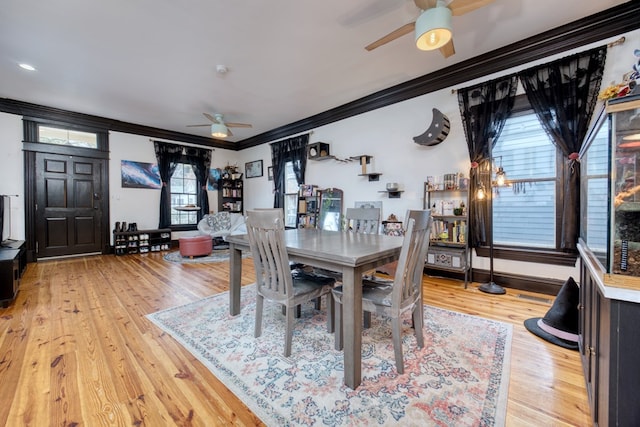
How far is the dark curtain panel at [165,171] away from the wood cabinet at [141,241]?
1.03ft

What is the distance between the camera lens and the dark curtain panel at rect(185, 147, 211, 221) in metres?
7.03

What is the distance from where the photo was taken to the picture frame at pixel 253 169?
283 inches

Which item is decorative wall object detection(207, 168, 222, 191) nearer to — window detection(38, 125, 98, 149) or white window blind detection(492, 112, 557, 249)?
window detection(38, 125, 98, 149)

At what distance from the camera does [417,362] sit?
1.79 metres

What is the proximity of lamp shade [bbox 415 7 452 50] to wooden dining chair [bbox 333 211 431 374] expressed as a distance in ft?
4.76

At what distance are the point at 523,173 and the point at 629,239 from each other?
2670 mm

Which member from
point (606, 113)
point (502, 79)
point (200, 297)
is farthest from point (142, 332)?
point (502, 79)

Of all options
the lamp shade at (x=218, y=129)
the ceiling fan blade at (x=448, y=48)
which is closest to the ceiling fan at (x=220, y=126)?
the lamp shade at (x=218, y=129)

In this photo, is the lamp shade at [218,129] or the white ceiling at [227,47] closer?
the white ceiling at [227,47]

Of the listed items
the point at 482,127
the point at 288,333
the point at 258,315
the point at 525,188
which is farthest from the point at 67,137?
the point at 525,188

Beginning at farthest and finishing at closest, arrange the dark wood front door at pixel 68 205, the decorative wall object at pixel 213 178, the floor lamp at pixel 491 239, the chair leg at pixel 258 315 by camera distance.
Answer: the decorative wall object at pixel 213 178 → the dark wood front door at pixel 68 205 → the floor lamp at pixel 491 239 → the chair leg at pixel 258 315

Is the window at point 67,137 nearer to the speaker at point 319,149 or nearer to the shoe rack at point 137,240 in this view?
the shoe rack at point 137,240

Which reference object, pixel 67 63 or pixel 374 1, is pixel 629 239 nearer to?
pixel 374 1

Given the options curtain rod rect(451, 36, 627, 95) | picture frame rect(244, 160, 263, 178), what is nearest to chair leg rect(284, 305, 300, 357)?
curtain rod rect(451, 36, 627, 95)
